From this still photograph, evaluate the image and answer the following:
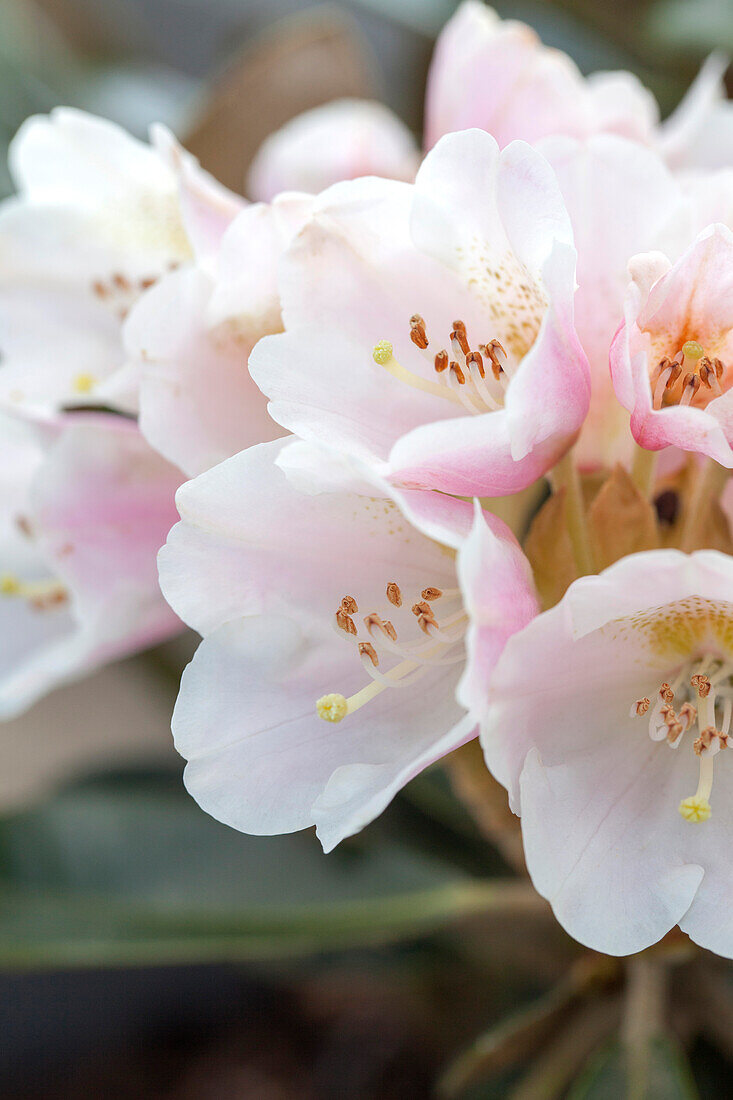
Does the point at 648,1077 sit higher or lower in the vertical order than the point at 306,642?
lower

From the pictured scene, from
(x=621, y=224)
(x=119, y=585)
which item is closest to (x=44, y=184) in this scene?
(x=119, y=585)

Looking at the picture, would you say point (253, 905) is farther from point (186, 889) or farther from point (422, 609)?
point (422, 609)

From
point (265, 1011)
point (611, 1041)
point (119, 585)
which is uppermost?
point (119, 585)

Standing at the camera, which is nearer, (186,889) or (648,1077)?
(648,1077)

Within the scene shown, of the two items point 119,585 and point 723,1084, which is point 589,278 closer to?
point 119,585

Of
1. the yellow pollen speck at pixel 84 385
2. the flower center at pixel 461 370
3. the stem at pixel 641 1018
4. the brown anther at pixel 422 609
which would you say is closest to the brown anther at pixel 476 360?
the flower center at pixel 461 370

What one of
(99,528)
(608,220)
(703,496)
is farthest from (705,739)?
(99,528)

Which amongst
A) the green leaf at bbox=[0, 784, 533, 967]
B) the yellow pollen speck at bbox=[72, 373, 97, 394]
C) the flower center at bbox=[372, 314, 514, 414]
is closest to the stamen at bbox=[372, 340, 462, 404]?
the flower center at bbox=[372, 314, 514, 414]
